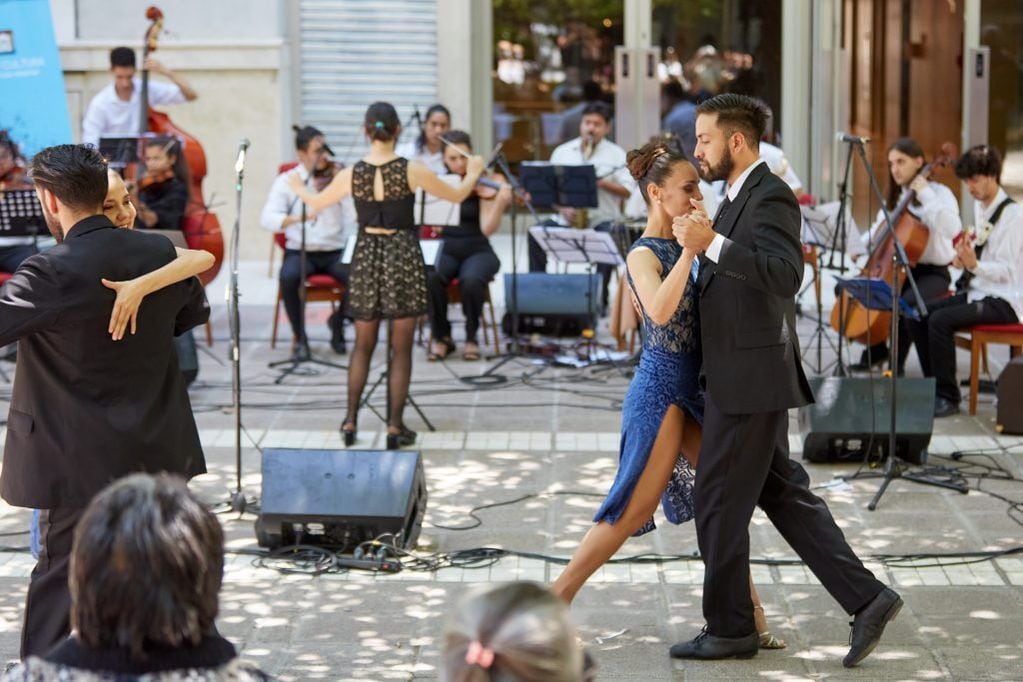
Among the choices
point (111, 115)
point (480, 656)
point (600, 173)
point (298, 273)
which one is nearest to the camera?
point (480, 656)

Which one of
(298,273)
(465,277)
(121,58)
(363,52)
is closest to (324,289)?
(298,273)

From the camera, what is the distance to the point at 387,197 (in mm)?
7812

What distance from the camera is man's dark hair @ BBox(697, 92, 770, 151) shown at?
186 inches

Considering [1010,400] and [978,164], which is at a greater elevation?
[978,164]

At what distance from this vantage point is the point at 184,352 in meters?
9.08

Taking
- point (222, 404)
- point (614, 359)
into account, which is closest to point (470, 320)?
point (614, 359)

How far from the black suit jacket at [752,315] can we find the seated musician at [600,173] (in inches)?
255

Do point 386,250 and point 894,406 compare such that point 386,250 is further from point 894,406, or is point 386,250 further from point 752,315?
point 752,315

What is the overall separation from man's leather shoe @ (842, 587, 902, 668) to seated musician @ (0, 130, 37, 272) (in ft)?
21.0

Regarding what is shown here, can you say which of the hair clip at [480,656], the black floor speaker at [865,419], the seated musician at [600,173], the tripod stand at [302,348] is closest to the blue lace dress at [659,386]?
the black floor speaker at [865,419]

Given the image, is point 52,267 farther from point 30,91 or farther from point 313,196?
point 30,91

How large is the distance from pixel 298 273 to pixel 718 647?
20.0 feet

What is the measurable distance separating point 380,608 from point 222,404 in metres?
3.73

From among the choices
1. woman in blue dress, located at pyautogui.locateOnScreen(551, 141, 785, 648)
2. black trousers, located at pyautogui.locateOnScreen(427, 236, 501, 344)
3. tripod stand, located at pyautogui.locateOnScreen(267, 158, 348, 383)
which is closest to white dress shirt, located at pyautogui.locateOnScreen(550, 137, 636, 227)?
black trousers, located at pyautogui.locateOnScreen(427, 236, 501, 344)
